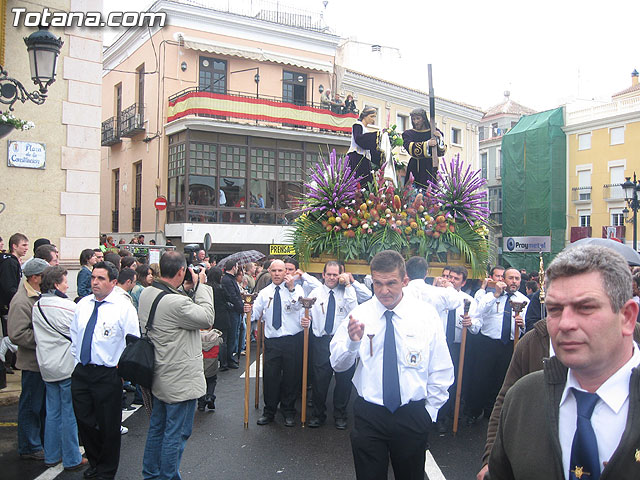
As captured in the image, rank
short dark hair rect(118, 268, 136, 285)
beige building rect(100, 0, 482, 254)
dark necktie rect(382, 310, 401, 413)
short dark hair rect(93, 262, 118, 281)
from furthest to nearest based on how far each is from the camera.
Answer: beige building rect(100, 0, 482, 254)
short dark hair rect(118, 268, 136, 285)
short dark hair rect(93, 262, 118, 281)
dark necktie rect(382, 310, 401, 413)

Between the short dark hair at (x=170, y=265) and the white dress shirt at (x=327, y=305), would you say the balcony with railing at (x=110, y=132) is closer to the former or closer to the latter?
the white dress shirt at (x=327, y=305)

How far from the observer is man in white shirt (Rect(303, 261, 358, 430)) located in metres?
7.21

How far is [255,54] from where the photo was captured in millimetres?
23500

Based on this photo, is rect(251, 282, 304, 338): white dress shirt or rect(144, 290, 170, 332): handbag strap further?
rect(251, 282, 304, 338): white dress shirt

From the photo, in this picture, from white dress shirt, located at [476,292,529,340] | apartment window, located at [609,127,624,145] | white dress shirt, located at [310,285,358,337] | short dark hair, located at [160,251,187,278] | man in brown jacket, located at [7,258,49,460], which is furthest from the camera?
apartment window, located at [609,127,624,145]

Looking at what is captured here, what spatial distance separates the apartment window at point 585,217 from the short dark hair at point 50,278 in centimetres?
3598

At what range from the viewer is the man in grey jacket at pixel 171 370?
Answer: 4.64 meters

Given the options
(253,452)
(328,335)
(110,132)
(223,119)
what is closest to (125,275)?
(253,452)

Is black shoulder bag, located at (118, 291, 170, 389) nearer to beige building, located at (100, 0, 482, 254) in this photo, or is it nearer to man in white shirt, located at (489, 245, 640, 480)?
man in white shirt, located at (489, 245, 640, 480)

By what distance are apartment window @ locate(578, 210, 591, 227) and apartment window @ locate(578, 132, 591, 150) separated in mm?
3948

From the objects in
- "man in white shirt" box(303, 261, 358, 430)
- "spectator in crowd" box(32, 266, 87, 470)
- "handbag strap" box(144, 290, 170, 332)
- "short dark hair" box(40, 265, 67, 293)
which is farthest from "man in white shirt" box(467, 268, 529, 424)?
"short dark hair" box(40, 265, 67, 293)

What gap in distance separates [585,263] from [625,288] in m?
0.15

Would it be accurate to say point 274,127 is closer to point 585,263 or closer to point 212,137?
point 212,137

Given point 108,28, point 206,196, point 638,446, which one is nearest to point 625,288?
point 638,446
